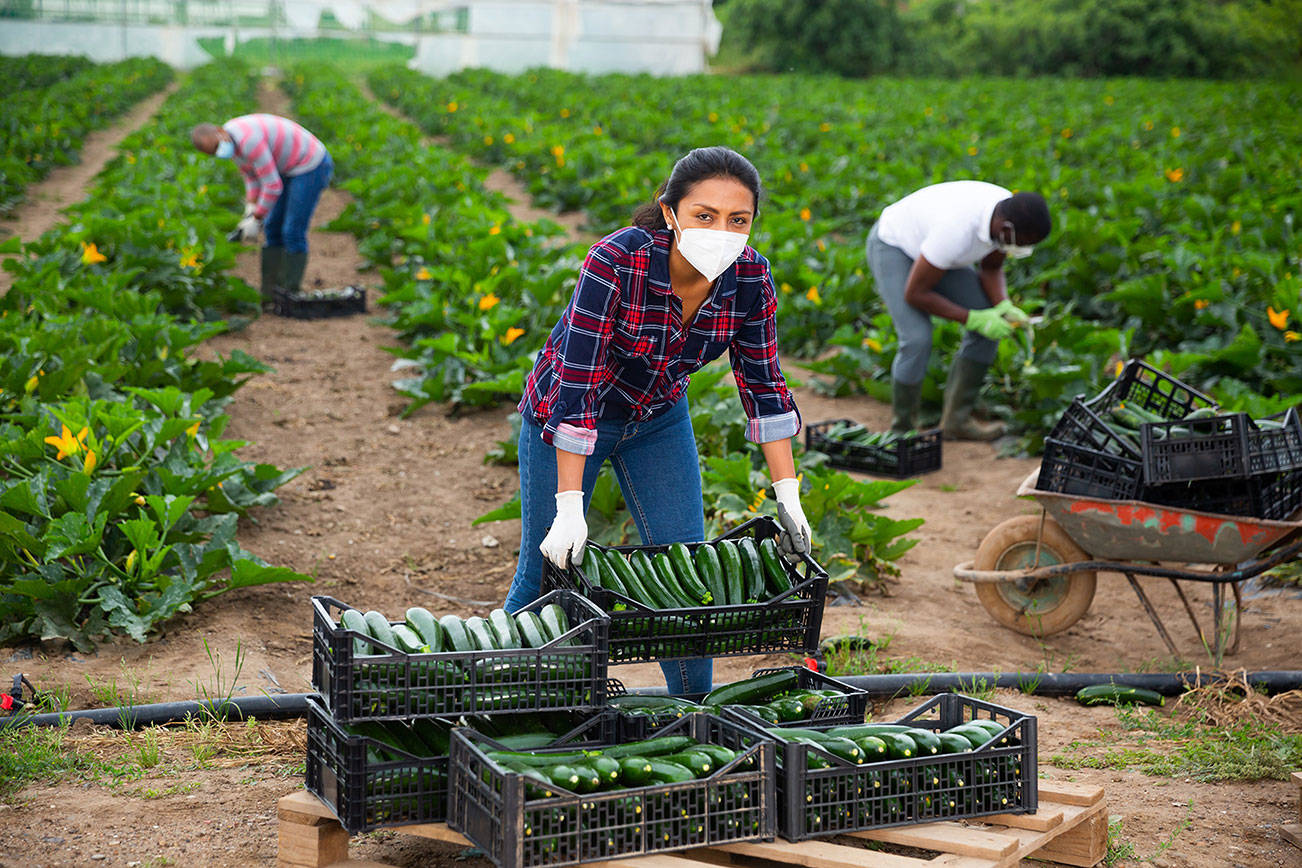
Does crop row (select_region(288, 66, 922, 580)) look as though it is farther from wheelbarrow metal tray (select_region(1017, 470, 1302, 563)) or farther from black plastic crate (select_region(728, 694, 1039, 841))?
black plastic crate (select_region(728, 694, 1039, 841))

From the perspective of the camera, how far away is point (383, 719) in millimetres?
2762

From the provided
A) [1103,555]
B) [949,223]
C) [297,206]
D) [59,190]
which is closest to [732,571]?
[1103,555]

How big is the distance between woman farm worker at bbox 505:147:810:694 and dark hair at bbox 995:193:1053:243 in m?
3.36

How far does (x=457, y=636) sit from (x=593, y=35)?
124 ft

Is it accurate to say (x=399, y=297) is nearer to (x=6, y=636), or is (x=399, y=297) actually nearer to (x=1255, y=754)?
(x=6, y=636)

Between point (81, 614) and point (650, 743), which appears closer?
point (650, 743)

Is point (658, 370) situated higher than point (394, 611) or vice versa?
point (658, 370)

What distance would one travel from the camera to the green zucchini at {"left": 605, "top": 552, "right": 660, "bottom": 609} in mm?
3340

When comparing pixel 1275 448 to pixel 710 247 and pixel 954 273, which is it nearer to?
pixel 710 247

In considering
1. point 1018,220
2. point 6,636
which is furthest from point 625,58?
point 6,636

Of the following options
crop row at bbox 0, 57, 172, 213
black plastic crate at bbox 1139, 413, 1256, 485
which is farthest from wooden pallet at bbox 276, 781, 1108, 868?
crop row at bbox 0, 57, 172, 213

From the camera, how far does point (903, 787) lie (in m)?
2.91

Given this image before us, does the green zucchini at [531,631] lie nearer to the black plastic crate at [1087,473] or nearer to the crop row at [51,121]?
the black plastic crate at [1087,473]

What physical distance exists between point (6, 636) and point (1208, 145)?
15.8 meters
